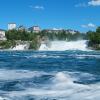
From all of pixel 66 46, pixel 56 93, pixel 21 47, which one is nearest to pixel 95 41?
pixel 66 46

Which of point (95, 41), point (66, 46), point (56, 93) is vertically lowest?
point (66, 46)

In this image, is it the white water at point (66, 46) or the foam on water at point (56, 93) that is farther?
the white water at point (66, 46)

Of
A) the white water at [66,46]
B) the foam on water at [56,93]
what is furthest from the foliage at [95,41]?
the foam on water at [56,93]

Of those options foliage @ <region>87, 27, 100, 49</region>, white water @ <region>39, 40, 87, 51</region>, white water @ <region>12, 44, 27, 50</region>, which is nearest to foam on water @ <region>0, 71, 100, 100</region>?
white water @ <region>39, 40, 87, 51</region>

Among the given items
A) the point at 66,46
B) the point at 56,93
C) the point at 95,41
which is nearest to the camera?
the point at 56,93

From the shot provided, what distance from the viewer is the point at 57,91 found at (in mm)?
18828

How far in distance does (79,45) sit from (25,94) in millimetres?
151132

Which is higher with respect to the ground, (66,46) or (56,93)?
(56,93)

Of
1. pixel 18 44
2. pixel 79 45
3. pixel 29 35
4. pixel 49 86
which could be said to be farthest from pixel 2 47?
pixel 49 86

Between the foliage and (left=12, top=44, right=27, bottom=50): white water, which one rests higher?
the foliage

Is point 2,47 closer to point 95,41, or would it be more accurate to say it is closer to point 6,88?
point 95,41

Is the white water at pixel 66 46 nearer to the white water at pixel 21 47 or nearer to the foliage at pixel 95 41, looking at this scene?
the foliage at pixel 95 41

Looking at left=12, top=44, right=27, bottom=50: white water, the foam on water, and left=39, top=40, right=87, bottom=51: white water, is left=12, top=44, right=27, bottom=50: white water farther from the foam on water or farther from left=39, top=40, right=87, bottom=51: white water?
the foam on water

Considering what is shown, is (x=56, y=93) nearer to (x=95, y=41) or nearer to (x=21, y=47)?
(x=95, y=41)
